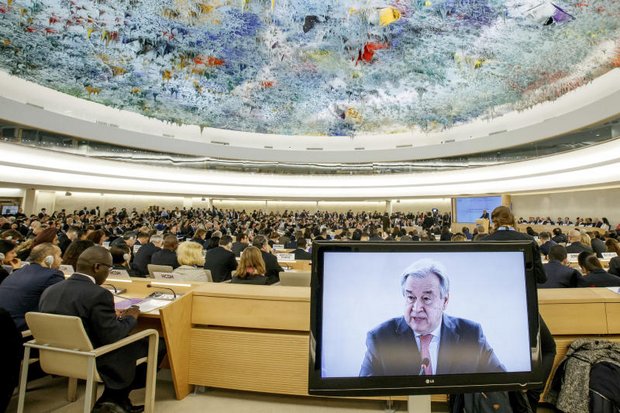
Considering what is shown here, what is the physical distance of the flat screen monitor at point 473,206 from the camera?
1784cm

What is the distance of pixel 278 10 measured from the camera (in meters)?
7.84

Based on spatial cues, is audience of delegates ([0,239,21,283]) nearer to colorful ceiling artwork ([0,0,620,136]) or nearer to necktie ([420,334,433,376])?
necktie ([420,334,433,376])

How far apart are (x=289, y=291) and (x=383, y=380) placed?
1.59 meters

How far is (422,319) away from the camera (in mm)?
980

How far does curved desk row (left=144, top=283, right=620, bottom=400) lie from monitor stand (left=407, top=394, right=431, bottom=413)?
1.30 m

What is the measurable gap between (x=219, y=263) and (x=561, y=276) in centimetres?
422

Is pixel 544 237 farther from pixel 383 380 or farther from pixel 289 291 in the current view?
pixel 383 380

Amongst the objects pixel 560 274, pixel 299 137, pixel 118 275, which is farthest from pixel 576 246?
pixel 299 137

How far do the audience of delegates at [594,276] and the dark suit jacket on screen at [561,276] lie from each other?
94 millimetres

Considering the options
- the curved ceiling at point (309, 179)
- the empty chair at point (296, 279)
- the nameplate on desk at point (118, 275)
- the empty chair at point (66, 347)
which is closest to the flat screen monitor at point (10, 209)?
the curved ceiling at point (309, 179)

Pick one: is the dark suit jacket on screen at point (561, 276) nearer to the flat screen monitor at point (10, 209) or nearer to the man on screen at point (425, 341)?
the man on screen at point (425, 341)

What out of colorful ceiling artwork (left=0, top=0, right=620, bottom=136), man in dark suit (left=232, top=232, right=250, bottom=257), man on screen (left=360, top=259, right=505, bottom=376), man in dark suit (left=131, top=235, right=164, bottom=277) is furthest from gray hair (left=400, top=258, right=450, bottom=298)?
colorful ceiling artwork (left=0, top=0, right=620, bottom=136)

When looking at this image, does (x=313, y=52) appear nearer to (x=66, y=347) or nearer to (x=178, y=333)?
(x=178, y=333)

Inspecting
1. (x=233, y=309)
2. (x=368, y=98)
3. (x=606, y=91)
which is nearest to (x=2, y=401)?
(x=233, y=309)
